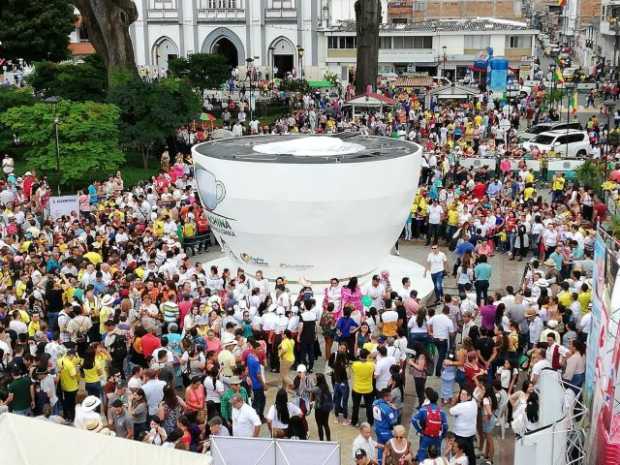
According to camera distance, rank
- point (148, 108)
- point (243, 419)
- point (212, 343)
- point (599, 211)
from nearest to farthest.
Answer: point (243, 419)
point (212, 343)
point (599, 211)
point (148, 108)

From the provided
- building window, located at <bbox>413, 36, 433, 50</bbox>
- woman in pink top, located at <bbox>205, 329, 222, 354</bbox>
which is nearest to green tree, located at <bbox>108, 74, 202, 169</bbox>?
woman in pink top, located at <bbox>205, 329, 222, 354</bbox>

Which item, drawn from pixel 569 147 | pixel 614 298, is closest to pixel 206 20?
pixel 569 147

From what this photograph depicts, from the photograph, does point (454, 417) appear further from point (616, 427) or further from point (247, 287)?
point (247, 287)

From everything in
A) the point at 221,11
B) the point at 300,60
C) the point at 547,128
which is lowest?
the point at 547,128

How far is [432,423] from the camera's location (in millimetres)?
10789

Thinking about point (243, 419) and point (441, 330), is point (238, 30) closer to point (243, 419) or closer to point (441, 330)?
point (441, 330)

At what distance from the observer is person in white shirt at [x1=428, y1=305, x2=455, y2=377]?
13.8 metres

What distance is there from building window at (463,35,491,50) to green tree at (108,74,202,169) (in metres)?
36.5

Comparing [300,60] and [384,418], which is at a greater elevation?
[300,60]

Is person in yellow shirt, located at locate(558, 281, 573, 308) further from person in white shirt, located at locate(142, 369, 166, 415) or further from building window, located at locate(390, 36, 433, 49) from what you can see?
building window, located at locate(390, 36, 433, 49)

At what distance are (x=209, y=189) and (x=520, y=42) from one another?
2051 inches

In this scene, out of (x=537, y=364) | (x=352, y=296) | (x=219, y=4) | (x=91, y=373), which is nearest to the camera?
(x=537, y=364)

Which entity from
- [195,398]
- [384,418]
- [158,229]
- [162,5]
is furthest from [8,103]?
[162,5]

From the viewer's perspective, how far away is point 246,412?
10969 millimetres
